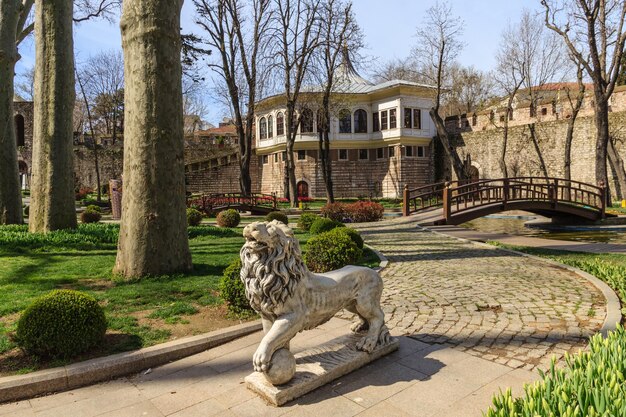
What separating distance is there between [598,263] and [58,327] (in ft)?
31.5

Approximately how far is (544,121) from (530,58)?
5.66 m

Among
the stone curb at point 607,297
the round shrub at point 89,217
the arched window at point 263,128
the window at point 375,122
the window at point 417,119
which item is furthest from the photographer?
the arched window at point 263,128

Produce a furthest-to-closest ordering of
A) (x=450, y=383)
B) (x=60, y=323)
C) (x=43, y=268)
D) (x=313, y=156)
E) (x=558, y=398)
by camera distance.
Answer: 1. (x=313, y=156)
2. (x=43, y=268)
3. (x=60, y=323)
4. (x=450, y=383)
5. (x=558, y=398)

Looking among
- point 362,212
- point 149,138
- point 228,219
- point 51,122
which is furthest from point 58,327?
point 362,212

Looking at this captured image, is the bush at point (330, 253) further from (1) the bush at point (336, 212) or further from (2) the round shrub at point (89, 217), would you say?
(2) the round shrub at point (89, 217)

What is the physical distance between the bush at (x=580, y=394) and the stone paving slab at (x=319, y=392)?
889 mm

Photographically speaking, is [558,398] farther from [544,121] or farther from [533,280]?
[544,121]

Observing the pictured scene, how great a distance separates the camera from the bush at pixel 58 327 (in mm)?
4207

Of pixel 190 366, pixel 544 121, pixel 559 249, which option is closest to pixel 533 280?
pixel 559 249

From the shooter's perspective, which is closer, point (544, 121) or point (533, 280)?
point (533, 280)

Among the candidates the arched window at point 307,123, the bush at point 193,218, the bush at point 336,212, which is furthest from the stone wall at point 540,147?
the bush at point 193,218

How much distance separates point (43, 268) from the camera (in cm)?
846

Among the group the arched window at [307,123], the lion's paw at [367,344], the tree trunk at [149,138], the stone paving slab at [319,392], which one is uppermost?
the arched window at [307,123]

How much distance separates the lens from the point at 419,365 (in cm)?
410
